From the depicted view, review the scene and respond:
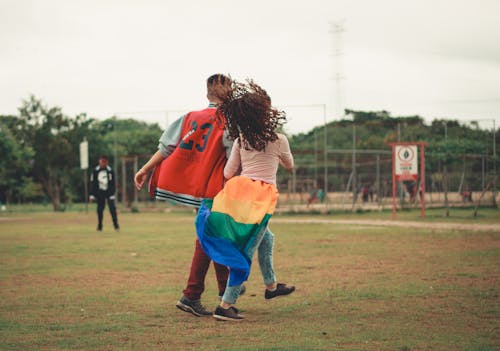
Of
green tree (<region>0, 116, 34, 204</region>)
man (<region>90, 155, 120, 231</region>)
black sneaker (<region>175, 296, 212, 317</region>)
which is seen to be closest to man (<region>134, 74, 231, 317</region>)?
black sneaker (<region>175, 296, 212, 317</region>)

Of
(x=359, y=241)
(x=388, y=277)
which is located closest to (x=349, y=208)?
(x=359, y=241)

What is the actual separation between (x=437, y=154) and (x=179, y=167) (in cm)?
2669

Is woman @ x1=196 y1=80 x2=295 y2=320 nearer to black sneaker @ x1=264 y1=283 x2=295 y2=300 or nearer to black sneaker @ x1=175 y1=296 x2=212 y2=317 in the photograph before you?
black sneaker @ x1=175 y1=296 x2=212 y2=317

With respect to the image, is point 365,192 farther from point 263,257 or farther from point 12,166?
point 263,257

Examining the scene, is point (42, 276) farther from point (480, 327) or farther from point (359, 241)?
point (359, 241)

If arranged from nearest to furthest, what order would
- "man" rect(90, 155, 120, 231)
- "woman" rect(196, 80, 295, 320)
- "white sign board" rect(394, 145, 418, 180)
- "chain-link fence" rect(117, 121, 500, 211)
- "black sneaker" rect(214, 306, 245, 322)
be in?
1. "woman" rect(196, 80, 295, 320)
2. "black sneaker" rect(214, 306, 245, 322)
3. "man" rect(90, 155, 120, 231)
4. "white sign board" rect(394, 145, 418, 180)
5. "chain-link fence" rect(117, 121, 500, 211)

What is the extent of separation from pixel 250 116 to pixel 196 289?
1.59 metres

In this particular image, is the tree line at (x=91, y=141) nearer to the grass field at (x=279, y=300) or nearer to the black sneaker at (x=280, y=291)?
the grass field at (x=279, y=300)

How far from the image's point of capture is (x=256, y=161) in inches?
255

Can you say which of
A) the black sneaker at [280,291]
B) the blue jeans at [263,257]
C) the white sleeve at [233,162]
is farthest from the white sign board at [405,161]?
the white sleeve at [233,162]

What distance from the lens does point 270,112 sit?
21.1 ft

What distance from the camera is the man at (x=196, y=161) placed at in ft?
22.0

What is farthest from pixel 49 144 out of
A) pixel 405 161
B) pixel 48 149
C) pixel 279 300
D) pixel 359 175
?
pixel 279 300

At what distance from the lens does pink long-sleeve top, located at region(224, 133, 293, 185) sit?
6453 millimetres
